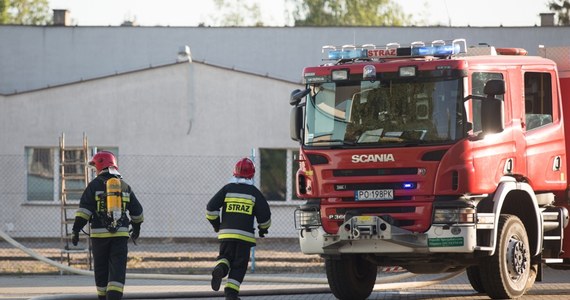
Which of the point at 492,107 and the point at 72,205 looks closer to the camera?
the point at 492,107

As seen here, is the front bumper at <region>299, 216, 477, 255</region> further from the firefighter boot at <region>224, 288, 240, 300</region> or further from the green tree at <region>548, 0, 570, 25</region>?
the green tree at <region>548, 0, 570, 25</region>

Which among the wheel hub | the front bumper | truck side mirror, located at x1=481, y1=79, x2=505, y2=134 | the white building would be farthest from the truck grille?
the white building

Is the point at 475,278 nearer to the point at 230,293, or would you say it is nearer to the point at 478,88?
the point at 478,88

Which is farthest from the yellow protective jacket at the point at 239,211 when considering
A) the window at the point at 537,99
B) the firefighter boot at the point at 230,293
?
the window at the point at 537,99

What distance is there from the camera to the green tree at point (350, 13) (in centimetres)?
7394

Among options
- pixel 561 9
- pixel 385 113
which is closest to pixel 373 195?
pixel 385 113

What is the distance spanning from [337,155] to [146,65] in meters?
24.6

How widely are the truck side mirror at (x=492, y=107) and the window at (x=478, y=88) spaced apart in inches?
2.9

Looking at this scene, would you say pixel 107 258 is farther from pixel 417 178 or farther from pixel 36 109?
pixel 36 109

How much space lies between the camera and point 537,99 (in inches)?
591

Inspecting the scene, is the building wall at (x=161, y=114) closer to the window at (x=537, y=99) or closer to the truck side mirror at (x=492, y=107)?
the window at (x=537, y=99)

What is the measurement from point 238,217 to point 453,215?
Answer: 250 centimetres

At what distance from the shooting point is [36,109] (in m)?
30.3

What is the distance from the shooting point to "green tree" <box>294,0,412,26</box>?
73.9 meters
